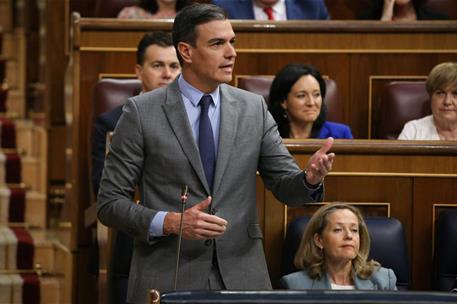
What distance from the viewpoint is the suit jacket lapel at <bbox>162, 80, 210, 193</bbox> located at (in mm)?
1697

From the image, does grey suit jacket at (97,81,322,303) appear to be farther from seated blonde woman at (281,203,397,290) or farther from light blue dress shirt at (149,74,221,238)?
seated blonde woman at (281,203,397,290)

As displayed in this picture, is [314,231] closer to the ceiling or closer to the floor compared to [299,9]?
closer to the floor

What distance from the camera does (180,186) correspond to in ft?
5.56

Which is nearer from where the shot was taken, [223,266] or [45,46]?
[223,266]

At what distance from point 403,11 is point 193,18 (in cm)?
147

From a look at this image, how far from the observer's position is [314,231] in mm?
2021

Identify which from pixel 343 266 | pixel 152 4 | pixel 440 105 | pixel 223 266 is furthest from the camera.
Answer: pixel 152 4

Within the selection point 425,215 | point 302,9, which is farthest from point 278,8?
point 425,215

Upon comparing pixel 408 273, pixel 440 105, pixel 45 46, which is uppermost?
pixel 45 46

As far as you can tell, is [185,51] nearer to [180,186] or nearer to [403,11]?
[180,186]

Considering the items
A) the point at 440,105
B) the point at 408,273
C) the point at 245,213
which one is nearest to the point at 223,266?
the point at 245,213

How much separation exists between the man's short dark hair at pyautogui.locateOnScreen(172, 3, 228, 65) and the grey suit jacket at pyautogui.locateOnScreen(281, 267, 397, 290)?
457mm

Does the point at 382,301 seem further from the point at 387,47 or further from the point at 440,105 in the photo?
the point at 387,47

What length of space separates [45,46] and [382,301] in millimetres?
2408
